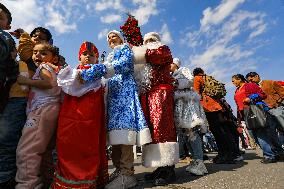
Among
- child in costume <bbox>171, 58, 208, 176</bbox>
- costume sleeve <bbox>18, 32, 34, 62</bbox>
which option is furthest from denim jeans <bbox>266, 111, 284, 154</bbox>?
costume sleeve <bbox>18, 32, 34, 62</bbox>

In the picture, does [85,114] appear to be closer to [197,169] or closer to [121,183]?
[121,183]

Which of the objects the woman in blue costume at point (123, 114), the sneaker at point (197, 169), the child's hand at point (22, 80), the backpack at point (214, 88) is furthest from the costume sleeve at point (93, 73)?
the backpack at point (214, 88)

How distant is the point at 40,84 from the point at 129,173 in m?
Result: 1.23

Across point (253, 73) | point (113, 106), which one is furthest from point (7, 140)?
point (253, 73)

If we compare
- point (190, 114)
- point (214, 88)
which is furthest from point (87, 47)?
point (214, 88)

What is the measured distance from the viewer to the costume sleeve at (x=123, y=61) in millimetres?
3098

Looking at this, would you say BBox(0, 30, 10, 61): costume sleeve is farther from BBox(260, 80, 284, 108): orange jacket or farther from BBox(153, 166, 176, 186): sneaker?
BBox(260, 80, 284, 108): orange jacket

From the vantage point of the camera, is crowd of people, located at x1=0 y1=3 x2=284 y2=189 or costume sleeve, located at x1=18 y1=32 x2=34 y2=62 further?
costume sleeve, located at x1=18 y1=32 x2=34 y2=62

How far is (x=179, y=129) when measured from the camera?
393 centimetres

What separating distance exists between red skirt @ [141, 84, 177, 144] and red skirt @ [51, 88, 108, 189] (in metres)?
0.60

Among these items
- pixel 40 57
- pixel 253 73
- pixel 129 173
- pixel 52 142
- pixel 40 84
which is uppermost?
pixel 253 73

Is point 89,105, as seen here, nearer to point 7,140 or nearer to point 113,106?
point 113,106

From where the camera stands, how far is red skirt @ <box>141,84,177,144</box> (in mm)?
3193

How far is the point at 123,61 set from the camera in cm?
313
